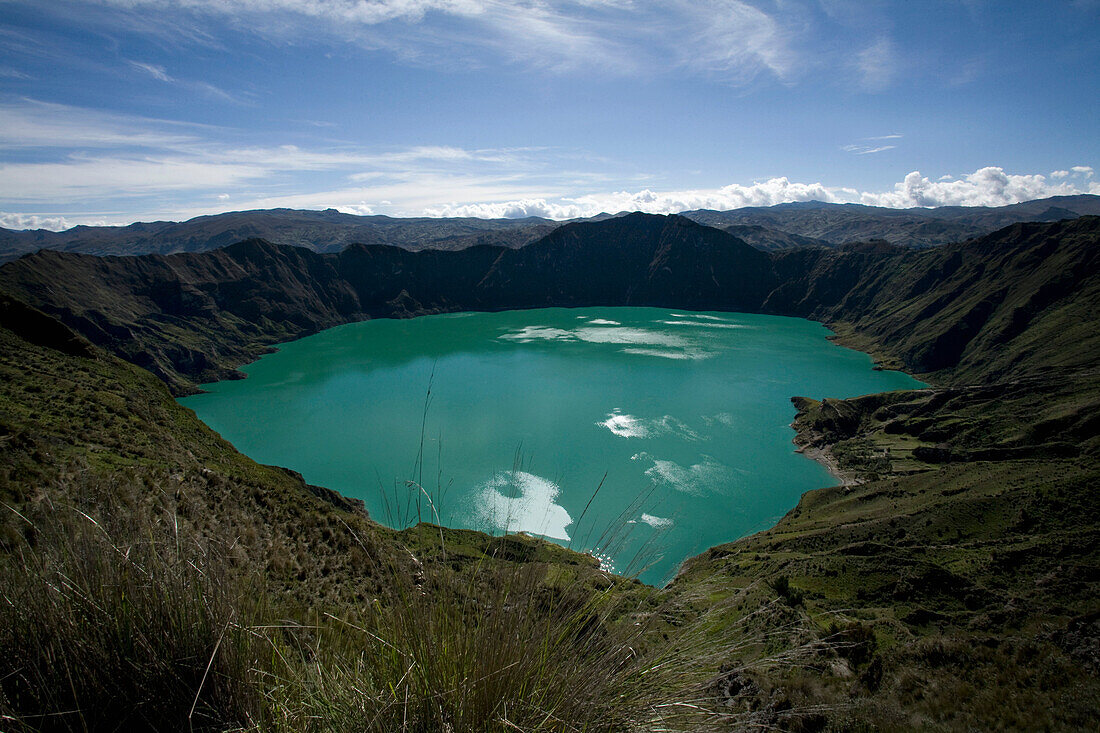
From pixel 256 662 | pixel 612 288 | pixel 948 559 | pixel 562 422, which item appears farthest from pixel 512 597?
pixel 612 288

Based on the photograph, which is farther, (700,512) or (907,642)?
(700,512)

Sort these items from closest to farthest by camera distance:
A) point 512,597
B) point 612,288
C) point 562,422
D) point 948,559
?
1. point 512,597
2. point 948,559
3. point 562,422
4. point 612,288

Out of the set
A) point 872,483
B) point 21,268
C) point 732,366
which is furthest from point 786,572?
point 21,268

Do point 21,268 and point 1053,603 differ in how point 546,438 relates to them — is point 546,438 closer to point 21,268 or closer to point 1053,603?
point 1053,603

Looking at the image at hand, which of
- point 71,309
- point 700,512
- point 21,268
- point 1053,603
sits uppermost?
point 21,268

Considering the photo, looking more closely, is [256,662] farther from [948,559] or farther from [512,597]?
[948,559]

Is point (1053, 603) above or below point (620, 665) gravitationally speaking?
below
